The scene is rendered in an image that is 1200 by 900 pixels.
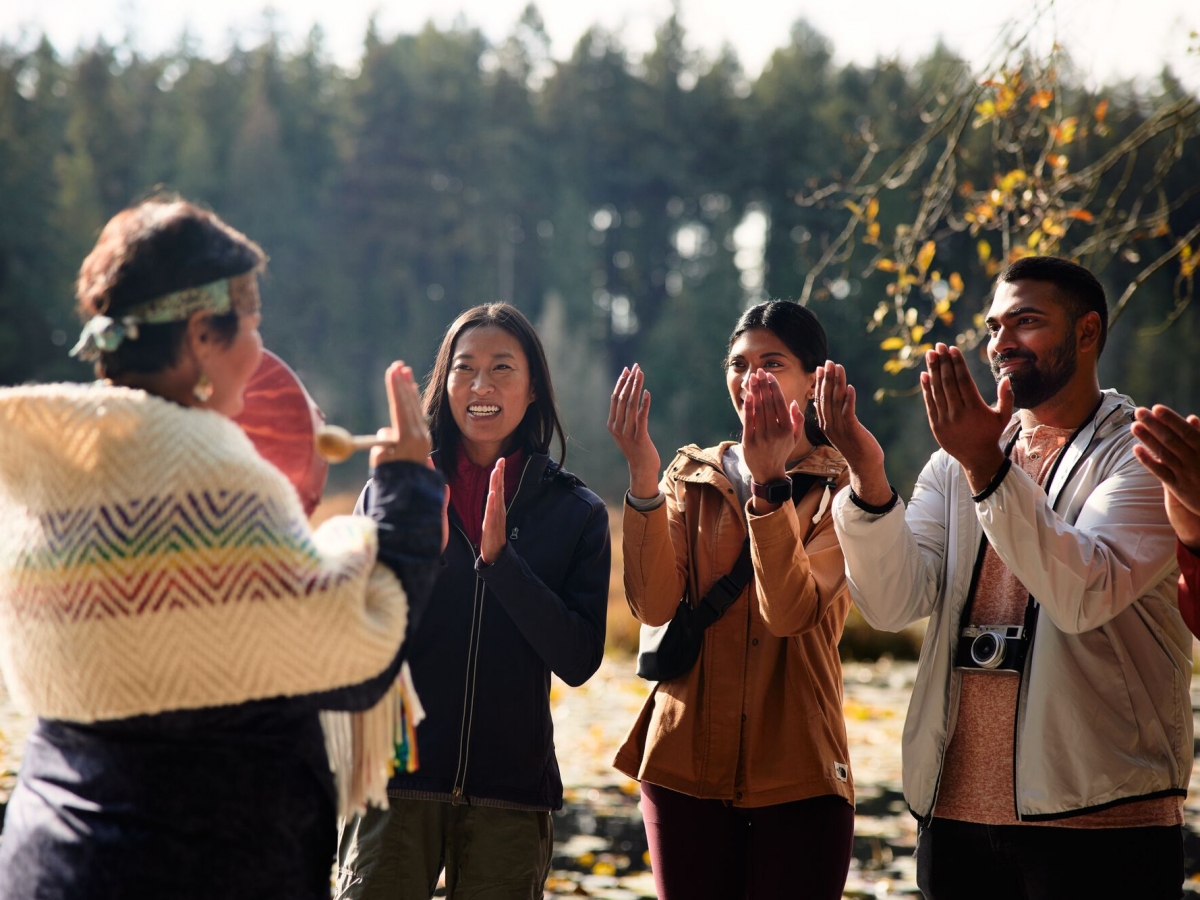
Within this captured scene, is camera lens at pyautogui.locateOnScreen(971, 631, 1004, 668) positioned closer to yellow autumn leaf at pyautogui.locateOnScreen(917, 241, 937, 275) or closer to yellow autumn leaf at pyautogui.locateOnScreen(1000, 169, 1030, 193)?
yellow autumn leaf at pyautogui.locateOnScreen(917, 241, 937, 275)

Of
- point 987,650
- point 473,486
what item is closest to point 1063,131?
point 987,650

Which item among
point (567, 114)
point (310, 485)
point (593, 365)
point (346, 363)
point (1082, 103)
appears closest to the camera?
point (310, 485)

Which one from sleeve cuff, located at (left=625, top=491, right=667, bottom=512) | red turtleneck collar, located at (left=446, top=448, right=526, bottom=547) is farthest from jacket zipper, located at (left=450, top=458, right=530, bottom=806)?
sleeve cuff, located at (left=625, top=491, right=667, bottom=512)

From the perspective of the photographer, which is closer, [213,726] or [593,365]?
[213,726]

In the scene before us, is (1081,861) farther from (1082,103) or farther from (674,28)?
(674,28)

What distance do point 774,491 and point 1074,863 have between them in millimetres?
1052

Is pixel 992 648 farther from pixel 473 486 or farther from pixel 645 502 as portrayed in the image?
pixel 473 486

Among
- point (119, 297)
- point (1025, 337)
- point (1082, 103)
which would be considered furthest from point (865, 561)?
point (1082, 103)

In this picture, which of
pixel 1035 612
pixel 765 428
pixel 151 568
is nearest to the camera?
pixel 151 568

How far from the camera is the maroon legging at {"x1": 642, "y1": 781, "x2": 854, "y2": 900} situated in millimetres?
3088

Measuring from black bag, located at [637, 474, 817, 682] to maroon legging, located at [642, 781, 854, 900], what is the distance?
311mm

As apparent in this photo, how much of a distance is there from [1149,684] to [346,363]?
42947 millimetres

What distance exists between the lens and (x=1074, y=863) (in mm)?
2754

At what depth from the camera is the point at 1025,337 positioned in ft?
9.95
